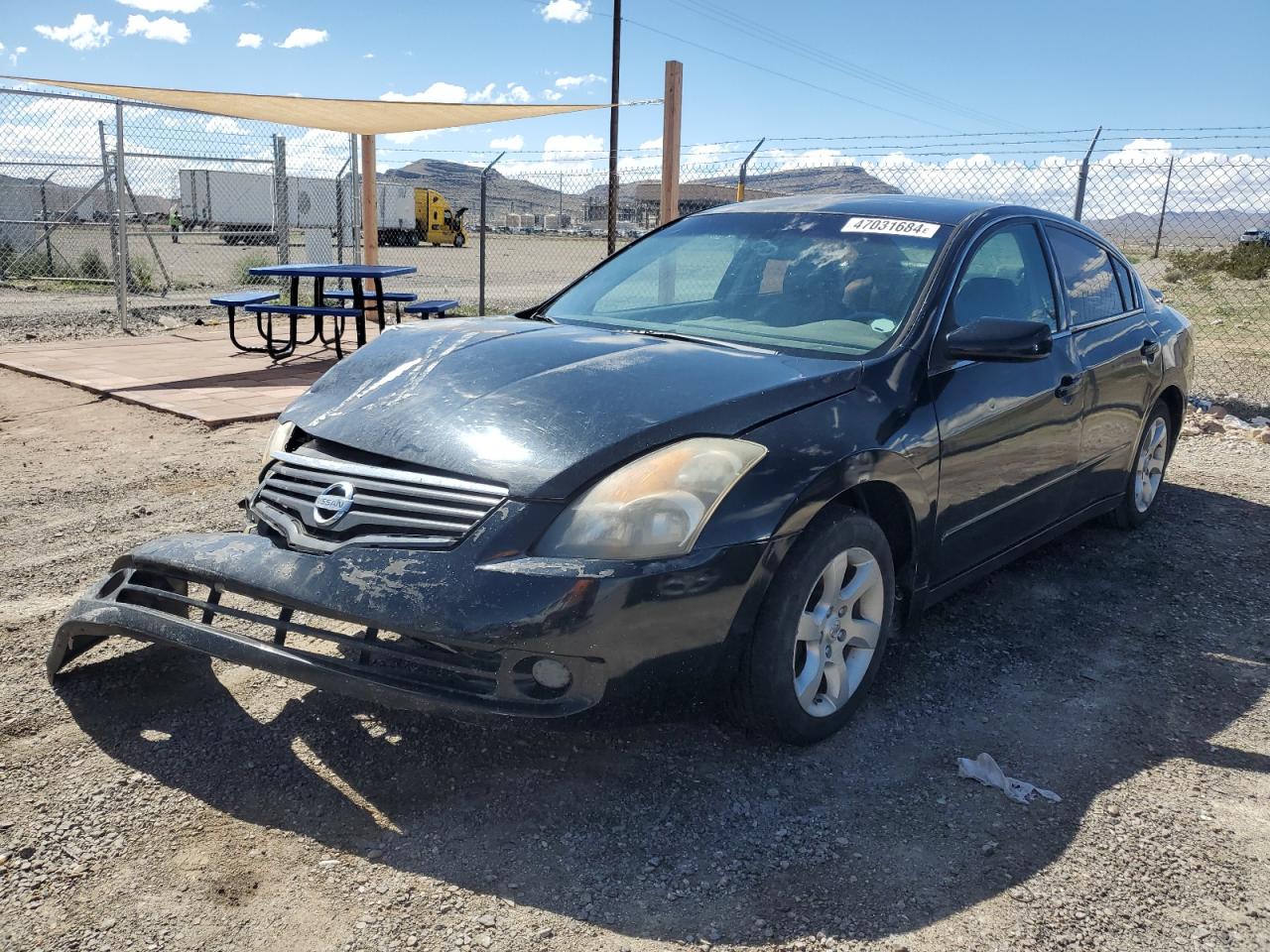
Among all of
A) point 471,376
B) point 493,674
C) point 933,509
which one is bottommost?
point 493,674

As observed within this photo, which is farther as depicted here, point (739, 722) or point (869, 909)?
point (739, 722)

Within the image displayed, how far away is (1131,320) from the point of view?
16.4 ft

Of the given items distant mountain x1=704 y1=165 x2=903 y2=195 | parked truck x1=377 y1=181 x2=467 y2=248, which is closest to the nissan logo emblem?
distant mountain x1=704 y1=165 x2=903 y2=195

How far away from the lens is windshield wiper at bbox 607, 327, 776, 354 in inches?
138

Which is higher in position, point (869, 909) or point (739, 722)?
point (739, 722)

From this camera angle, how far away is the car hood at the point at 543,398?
9.04 ft

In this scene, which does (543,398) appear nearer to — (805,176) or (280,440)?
(280,440)

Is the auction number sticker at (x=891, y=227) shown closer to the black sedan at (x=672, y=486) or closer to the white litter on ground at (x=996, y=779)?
the black sedan at (x=672, y=486)

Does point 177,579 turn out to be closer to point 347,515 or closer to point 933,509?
point 347,515

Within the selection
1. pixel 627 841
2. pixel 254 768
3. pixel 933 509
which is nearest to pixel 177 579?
pixel 254 768

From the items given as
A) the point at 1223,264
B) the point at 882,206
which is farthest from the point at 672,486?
the point at 1223,264

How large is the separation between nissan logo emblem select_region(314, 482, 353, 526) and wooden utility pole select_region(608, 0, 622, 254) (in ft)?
25.6

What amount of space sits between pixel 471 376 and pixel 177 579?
3.21ft

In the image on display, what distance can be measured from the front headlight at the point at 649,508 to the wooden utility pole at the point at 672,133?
6.83 meters
